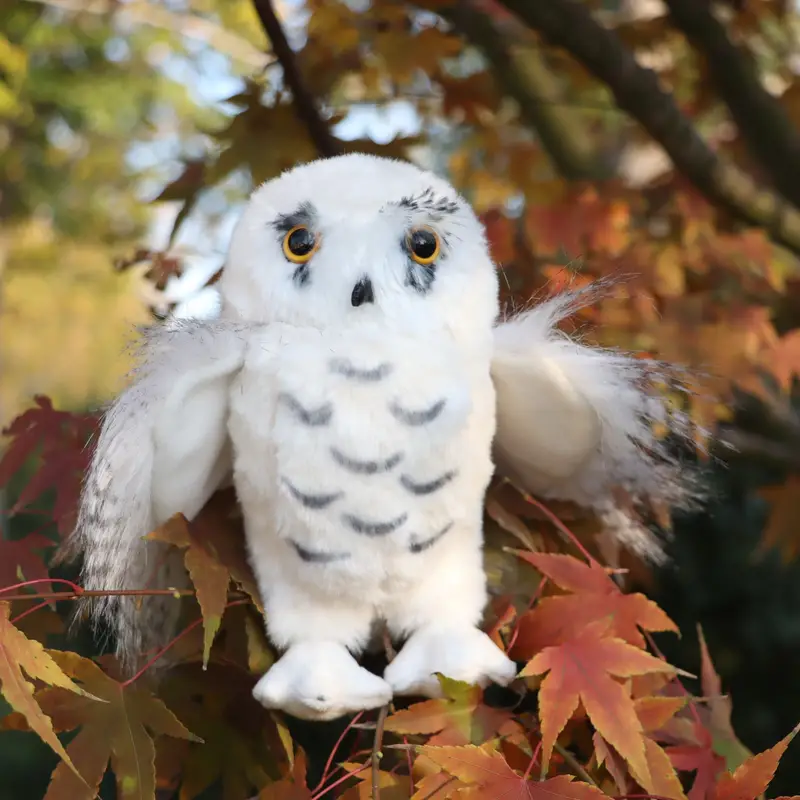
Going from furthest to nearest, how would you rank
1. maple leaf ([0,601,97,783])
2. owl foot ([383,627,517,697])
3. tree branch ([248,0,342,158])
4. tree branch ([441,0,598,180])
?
tree branch ([441,0,598,180]), tree branch ([248,0,342,158]), owl foot ([383,627,517,697]), maple leaf ([0,601,97,783])

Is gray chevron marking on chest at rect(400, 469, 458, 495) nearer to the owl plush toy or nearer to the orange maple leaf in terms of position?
the owl plush toy

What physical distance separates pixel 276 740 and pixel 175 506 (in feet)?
0.57

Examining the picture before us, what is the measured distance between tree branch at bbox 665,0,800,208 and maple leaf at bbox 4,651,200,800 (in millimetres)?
896

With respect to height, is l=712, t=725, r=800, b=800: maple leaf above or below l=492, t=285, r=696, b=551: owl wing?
below

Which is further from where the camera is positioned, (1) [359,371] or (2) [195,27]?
(2) [195,27]

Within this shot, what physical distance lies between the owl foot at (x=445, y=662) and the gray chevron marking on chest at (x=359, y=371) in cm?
16

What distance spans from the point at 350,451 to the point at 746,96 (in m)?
0.77

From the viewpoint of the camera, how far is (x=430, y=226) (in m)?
0.45

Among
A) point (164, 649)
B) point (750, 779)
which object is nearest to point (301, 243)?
point (164, 649)

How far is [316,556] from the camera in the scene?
43cm

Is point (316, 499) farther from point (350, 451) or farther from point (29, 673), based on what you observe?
point (29, 673)

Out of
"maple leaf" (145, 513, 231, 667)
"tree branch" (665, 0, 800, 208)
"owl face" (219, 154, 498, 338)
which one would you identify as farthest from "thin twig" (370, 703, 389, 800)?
"tree branch" (665, 0, 800, 208)

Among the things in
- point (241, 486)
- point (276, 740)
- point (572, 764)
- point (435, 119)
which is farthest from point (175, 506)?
point (435, 119)

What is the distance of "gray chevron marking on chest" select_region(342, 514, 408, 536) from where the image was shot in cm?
42
